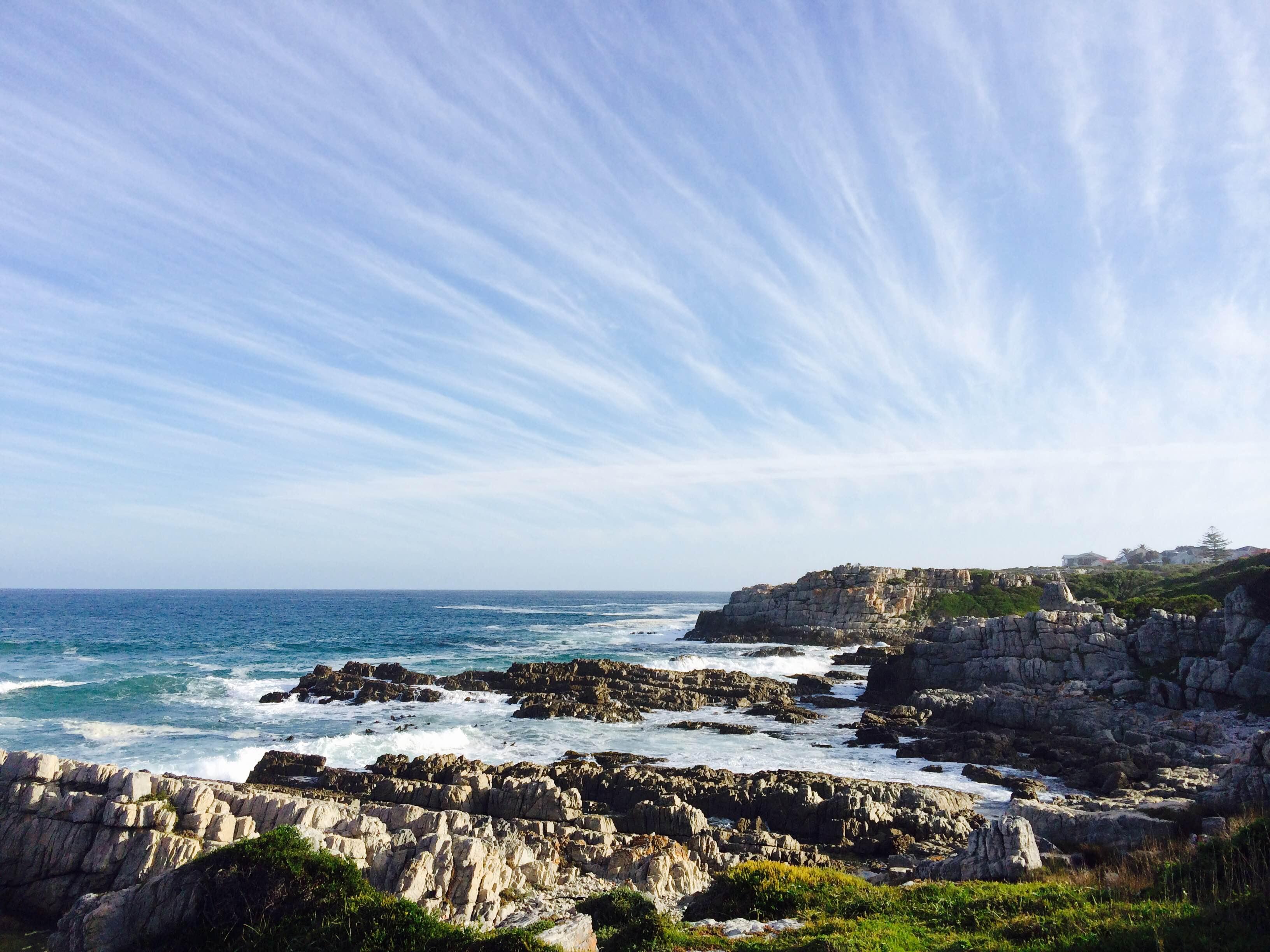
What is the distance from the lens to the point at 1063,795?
91.1 ft

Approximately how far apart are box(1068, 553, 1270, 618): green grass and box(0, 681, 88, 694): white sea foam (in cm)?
7796

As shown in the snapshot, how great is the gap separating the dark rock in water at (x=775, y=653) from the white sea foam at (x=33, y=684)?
2316 inches

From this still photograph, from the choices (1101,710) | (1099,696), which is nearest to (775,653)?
(1099,696)

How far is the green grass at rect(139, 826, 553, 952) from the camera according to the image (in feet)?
35.7

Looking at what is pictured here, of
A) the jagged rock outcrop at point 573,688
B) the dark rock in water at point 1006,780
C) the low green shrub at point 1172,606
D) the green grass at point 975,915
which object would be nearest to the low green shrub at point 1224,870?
the green grass at point 975,915

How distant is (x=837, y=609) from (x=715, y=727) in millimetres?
58153

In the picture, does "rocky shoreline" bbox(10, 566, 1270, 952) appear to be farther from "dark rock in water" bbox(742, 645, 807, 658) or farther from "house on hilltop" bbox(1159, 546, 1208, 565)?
"house on hilltop" bbox(1159, 546, 1208, 565)

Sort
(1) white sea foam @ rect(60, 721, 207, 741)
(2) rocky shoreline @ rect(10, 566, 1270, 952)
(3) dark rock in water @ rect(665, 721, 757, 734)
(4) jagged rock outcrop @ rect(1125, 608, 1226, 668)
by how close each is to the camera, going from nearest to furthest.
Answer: (2) rocky shoreline @ rect(10, 566, 1270, 952), (1) white sea foam @ rect(60, 721, 207, 741), (3) dark rock in water @ rect(665, 721, 757, 734), (4) jagged rock outcrop @ rect(1125, 608, 1226, 668)

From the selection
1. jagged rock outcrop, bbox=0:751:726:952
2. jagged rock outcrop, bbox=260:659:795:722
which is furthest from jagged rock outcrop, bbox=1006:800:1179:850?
jagged rock outcrop, bbox=260:659:795:722

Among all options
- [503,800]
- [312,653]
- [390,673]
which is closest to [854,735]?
[503,800]

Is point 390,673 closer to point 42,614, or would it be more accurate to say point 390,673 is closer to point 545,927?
point 545,927

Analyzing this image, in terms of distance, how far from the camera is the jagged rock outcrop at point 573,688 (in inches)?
1885

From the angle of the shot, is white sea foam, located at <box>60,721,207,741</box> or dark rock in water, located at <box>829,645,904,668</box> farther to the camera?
dark rock in water, located at <box>829,645,904,668</box>

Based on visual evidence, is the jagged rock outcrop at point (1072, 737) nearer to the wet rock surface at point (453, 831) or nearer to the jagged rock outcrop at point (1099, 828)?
the wet rock surface at point (453, 831)
